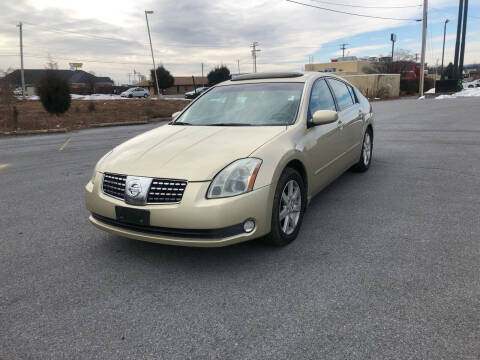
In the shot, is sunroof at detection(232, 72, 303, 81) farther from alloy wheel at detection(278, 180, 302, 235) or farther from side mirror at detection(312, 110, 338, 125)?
alloy wheel at detection(278, 180, 302, 235)

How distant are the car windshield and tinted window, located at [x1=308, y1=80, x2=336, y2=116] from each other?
18cm

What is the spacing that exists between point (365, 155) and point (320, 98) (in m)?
2.14

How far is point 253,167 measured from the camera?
315cm

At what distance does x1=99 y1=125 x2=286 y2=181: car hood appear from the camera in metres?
3.10

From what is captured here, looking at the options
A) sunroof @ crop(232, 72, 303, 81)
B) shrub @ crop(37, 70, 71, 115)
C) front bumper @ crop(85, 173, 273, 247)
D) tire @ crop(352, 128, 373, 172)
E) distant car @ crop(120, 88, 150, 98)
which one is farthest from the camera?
distant car @ crop(120, 88, 150, 98)

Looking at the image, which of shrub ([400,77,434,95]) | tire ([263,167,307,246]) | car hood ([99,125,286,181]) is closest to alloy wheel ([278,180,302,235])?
tire ([263,167,307,246])

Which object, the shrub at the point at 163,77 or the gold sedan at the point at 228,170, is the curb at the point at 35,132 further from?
the shrub at the point at 163,77

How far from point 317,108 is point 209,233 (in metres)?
2.16

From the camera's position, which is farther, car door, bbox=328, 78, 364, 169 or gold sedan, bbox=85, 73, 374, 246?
car door, bbox=328, 78, 364, 169

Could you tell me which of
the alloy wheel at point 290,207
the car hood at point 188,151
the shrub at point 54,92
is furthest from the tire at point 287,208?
the shrub at point 54,92

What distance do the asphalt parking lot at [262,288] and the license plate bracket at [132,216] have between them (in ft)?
1.47

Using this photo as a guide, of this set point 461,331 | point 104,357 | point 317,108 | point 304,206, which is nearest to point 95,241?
point 104,357

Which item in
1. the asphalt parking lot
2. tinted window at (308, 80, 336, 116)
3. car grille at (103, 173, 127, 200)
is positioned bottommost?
the asphalt parking lot

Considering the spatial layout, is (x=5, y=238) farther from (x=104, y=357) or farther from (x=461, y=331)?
(x=461, y=331)
